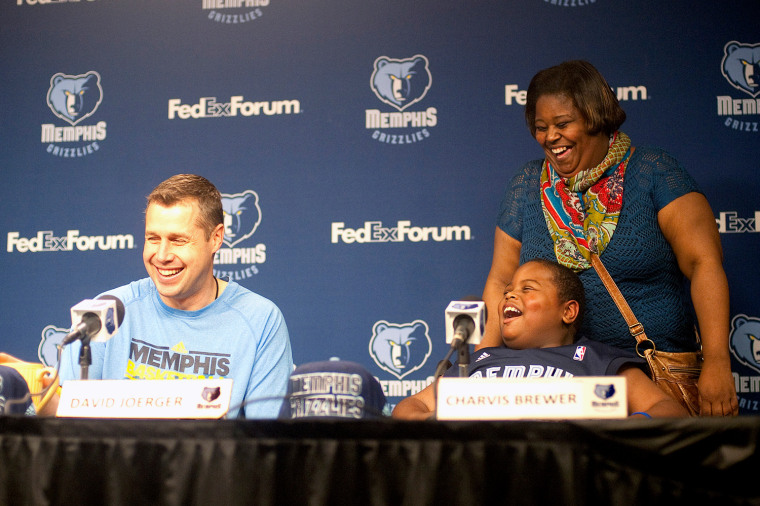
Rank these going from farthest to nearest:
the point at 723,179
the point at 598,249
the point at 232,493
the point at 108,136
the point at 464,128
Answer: the point at 108,136, the point at 464,128, the point at 723,179, the point at 598,249, the point at 232,493

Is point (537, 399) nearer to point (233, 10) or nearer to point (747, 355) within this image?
point (747, 355)

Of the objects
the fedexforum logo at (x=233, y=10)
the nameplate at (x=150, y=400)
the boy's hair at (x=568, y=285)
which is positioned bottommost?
the nameplate at (x=150, y=400)

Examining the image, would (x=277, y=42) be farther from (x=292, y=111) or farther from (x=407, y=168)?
(x=407, y=168)

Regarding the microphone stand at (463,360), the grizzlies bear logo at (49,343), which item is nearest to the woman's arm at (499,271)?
the microphone stand at (463,360)

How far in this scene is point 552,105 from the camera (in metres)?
2.26

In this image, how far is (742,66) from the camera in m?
3.09

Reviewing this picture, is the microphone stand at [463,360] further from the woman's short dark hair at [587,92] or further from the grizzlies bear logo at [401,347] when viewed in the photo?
the grizzlies bear logo at [401,347]

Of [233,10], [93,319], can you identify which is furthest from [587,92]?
[233,10]

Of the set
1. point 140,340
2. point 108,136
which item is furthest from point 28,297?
point 140,340

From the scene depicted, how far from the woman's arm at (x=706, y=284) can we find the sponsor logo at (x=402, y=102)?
1.39m

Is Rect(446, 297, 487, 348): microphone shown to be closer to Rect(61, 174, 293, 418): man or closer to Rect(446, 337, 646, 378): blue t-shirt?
Rect(446, 337, 646, 378): blue t-shirt

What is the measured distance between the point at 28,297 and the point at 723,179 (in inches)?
129

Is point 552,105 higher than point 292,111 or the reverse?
the reverse

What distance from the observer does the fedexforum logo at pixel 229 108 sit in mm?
3477
